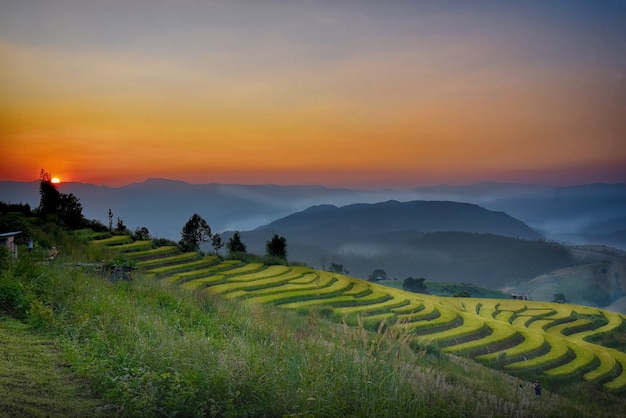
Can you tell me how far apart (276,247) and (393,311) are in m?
10.4

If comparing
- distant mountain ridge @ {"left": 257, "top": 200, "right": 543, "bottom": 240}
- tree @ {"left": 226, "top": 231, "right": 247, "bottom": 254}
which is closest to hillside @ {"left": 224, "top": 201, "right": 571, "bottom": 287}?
distant mountain ridge @ {"left": 257, "top": 200, "right": 543, "bottom": 240}

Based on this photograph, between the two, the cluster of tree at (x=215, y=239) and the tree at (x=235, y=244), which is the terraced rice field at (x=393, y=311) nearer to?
the cluster of tree at (x=215, y=239)

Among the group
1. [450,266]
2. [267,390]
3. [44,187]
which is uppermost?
[44,187]

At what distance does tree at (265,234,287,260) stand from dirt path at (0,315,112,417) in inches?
1016

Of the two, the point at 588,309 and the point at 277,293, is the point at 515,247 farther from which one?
the point at 277,293

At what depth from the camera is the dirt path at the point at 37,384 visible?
5629 millimetres

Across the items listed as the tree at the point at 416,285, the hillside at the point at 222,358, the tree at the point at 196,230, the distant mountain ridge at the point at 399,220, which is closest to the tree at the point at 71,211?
the tree at the point at 196,230

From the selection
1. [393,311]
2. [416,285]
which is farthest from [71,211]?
[416,285]

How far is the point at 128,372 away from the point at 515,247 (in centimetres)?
12680

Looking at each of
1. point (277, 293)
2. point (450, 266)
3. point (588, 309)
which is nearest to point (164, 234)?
point (277, 293)

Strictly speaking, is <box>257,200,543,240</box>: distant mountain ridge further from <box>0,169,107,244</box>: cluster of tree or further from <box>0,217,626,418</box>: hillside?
<box>0,217,626,418</box>: hillside

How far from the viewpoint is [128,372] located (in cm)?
672

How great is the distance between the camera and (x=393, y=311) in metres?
26.0

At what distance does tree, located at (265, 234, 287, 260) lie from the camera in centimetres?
3397
